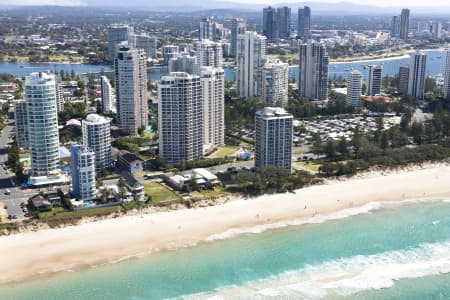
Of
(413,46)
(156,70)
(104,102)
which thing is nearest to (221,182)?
(104,102)

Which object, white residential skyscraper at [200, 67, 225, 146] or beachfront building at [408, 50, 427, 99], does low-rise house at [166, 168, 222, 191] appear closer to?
white residential skyscraper at [200, 67, 225, 146]

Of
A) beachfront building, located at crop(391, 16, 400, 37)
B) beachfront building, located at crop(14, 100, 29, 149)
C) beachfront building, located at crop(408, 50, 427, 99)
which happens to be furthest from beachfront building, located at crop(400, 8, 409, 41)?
beachfront building, located at crop(14, 100, 29, 149)

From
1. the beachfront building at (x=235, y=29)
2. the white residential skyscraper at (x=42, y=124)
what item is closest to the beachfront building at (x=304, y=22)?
the beachfront building at (x=235, y=29)

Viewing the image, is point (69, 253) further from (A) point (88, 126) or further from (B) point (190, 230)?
(A) point (88, 126)

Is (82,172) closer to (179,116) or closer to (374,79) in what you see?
(179,116)

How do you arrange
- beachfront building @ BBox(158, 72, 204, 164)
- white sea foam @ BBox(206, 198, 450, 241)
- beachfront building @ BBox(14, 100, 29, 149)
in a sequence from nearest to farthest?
white sea foam @ BBox(206, 198, 450, 241), beachfront building @ BBox(158, 72, 204, 164), beachfront building @ BBox(14, 100, 29, 149)

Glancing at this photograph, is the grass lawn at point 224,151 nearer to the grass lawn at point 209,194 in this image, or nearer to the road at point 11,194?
the grass lawn at point 209,194
